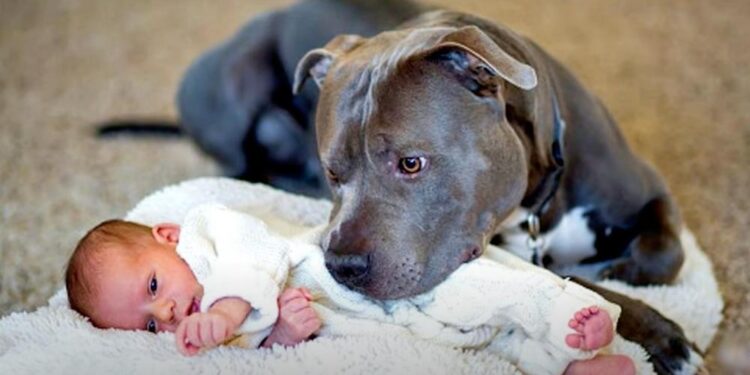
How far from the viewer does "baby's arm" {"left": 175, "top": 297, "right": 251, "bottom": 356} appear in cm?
131

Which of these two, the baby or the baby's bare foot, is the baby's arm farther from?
the baby's bare foot

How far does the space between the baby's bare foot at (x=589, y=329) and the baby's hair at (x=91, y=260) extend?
654 mm

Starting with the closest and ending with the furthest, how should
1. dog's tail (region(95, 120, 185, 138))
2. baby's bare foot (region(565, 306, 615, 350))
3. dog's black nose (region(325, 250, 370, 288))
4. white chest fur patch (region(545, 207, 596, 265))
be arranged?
baby's bare foot (region(565, 306, 615, 350)) → dog's black nose (region(325, 250, 370, 288)) → white chest fur patch (region(545, 207, 596, 265)) → dog's tail (region(95, 120, 185, 138))

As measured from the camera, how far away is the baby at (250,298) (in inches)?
53.5

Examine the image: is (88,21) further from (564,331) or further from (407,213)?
(564,331)

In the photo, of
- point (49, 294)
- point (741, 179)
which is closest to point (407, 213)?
point (49, 294)

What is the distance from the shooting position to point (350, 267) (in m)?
1.40

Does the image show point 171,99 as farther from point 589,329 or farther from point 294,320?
point 589,329

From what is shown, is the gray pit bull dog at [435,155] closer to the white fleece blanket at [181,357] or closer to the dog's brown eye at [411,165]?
the dog's brown eye at [411,165]

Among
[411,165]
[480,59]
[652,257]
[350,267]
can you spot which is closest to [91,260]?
[350,267]

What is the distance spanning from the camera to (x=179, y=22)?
11.7 feet

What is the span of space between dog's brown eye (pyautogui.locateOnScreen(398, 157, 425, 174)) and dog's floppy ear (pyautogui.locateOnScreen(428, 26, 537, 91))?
15cm

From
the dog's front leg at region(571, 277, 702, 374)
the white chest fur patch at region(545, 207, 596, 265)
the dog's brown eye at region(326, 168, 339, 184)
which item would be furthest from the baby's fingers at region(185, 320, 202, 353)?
the white chest fur patch at region(545, 207, 596, 265)

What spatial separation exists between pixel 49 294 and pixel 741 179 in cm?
156
